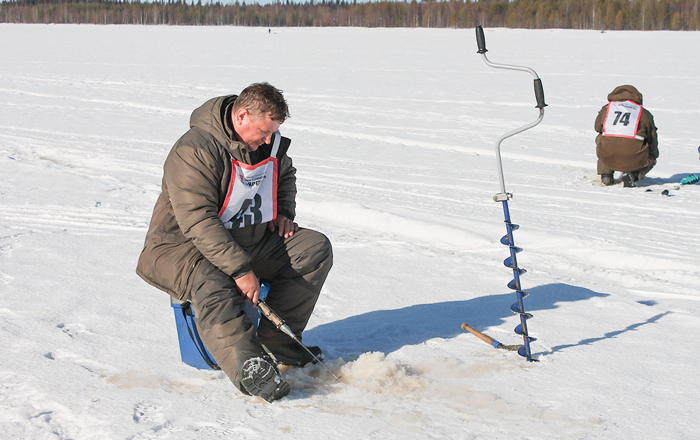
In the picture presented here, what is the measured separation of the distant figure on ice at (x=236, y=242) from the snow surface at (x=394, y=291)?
0.22 m

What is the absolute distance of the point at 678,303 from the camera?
432cm

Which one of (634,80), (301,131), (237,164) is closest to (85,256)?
(237,164)

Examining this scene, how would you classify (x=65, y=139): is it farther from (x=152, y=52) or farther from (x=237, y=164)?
(x=152, y=52)

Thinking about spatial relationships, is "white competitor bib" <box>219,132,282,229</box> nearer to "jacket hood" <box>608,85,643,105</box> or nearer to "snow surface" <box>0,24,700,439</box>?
"snow surface" <box>0,24,700,439</box>

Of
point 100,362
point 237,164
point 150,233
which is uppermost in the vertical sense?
point 237,164

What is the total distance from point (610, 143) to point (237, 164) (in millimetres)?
6079

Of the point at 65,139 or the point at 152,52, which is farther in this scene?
the point at 152,52

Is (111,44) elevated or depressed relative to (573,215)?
elevated

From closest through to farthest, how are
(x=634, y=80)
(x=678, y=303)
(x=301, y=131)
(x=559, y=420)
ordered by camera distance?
(x=559, y=420) < (x=678, y=303) < (x=301, y=131) < (x=634, y=80)

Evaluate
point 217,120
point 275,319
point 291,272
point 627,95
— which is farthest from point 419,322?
point 627,95

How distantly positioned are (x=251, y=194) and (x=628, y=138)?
236 inches

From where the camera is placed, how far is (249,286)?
2855mm

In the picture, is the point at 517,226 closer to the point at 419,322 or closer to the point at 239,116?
the point at 419,322

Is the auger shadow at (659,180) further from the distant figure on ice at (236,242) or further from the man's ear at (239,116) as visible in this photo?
the man's ear at (239,116)
